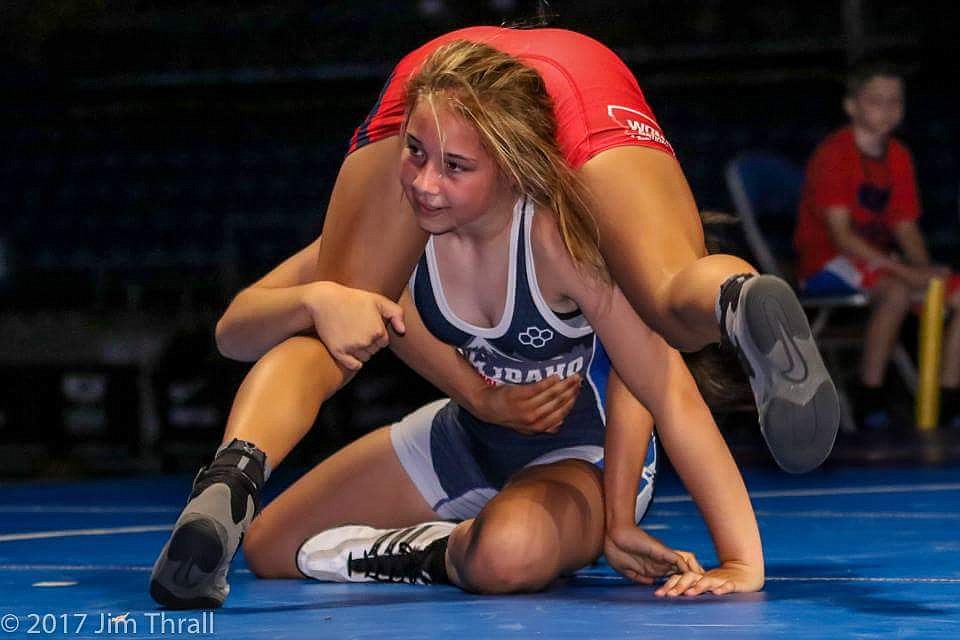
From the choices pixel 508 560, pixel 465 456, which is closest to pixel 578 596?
pixel 508 560

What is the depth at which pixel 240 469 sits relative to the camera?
77.7 inches

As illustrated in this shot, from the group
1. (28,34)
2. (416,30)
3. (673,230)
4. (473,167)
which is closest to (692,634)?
(673,230)

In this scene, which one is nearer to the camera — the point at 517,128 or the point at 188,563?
the point at 188,563

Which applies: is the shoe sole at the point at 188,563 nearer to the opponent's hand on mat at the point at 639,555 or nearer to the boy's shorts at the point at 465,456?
the opponent's hand on mat at the point at 639,555

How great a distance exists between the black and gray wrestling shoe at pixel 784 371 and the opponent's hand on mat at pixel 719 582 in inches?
16.9

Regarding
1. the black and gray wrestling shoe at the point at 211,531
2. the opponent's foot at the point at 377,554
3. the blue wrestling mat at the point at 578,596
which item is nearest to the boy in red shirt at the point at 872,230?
the blue wrestling mat at the point at 578,596

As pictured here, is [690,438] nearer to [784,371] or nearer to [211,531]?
[784,371]

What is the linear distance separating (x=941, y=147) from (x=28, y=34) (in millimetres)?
8068

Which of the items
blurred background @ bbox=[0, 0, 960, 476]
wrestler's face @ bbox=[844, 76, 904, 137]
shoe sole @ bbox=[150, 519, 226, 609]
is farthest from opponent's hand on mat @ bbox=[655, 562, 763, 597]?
blurred background @ bbox=[0, 0, 960, 476]

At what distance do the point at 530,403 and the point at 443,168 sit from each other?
554mm

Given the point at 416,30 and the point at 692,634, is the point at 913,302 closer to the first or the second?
the point at 692,634

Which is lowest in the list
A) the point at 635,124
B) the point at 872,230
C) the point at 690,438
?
the point at 690,438

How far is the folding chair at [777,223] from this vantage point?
5.76 meters

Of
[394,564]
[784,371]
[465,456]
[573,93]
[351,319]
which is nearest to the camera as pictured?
[784,371]
